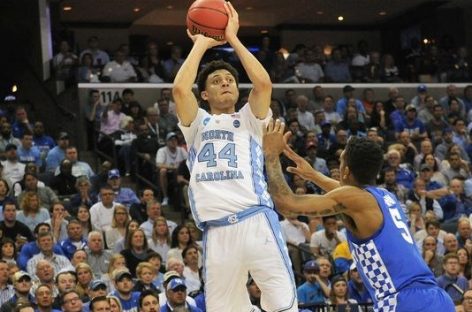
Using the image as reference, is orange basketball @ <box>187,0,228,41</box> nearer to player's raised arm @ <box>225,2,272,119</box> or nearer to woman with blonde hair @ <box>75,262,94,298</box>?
player's raised arm @ <box>225,2,272,119</box>

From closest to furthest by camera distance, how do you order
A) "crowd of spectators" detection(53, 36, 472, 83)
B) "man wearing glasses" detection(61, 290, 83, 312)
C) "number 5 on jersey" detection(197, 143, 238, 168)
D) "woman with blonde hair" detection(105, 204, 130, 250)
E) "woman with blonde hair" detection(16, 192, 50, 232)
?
"number 5 on jersey" detection(197, 143, 238, 168) → "man wearing glasses" detection(61, 290, 83, 312) → "woman with blonde hair" detection(105, 204, 130, 250) → "woman with blonde hair" detection(16, 192, 50, 232) → "crowd of spectators" detection(53, 36, 472, 83)

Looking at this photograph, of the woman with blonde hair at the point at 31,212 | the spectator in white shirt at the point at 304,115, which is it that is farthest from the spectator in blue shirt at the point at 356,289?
the spectator in white shirt at the point at 304,115

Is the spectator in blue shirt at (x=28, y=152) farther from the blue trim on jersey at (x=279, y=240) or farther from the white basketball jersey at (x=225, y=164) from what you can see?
the blue trim on jersey at (x=279, y=240)

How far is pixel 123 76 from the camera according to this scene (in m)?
23.7

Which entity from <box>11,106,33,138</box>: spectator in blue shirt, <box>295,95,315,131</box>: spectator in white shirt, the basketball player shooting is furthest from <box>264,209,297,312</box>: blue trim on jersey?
<box>295,95,315,131</box>: spectator in white shirt

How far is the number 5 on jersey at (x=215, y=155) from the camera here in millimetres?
8297

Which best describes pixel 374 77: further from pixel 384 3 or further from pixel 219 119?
pixel 219 119

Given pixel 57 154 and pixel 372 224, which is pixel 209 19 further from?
pixel 57 154

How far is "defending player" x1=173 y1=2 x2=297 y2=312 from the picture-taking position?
8.16 m

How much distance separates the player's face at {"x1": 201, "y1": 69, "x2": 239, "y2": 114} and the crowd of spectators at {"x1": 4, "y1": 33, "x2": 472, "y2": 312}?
12.9ft

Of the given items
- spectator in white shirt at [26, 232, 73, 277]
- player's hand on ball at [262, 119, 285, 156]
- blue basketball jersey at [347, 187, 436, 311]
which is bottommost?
spectator in white shirt at [26, 232, 73, 277]

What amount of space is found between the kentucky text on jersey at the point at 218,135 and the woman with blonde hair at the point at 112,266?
5.46m

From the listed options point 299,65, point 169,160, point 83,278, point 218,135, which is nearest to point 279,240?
point 218,135

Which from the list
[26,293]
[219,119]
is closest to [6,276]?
[26,293]
